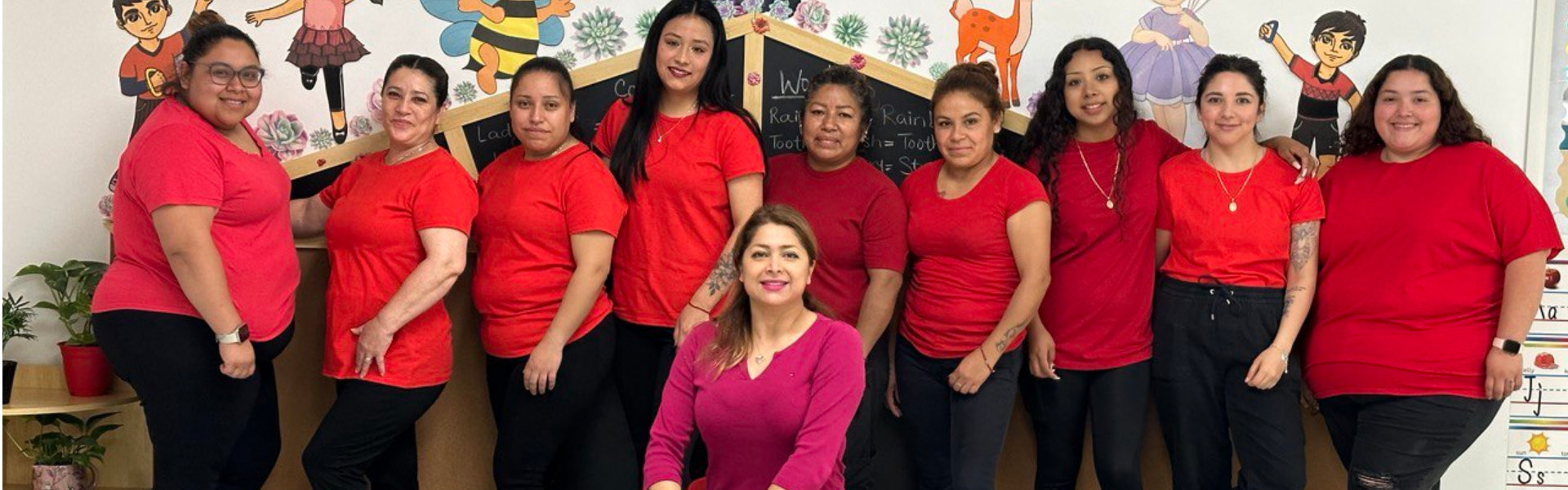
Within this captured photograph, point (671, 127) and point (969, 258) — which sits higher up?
point (671, 127)

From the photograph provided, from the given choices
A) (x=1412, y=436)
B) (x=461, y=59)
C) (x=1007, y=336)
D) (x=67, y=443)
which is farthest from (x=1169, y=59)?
(x=67, y=443)

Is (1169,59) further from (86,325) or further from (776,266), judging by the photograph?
(86,325)

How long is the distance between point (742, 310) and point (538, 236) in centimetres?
Answer: 79

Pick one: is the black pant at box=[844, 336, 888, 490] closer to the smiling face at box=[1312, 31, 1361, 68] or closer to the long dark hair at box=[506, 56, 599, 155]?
the long dark hair at box=[506, 56, 599, 155]

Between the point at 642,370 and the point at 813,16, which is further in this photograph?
the point at 813,16

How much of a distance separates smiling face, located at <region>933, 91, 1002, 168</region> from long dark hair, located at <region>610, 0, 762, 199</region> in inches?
19.1

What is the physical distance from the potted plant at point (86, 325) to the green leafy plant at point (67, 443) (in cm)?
12

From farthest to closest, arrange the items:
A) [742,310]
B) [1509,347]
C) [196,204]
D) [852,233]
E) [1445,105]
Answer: [852,233] → [1445,105] → [1509,347] → [196,204] → [742,310]

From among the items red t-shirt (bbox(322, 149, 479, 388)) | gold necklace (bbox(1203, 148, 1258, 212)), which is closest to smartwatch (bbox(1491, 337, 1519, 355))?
gold necklace (bbox(1203, 148, 1258, 212))

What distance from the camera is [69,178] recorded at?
12.0ft

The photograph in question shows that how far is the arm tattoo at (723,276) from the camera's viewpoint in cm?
310

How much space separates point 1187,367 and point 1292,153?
64cm

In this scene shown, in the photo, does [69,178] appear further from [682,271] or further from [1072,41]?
[1072,41]

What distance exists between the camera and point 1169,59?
3598mm
